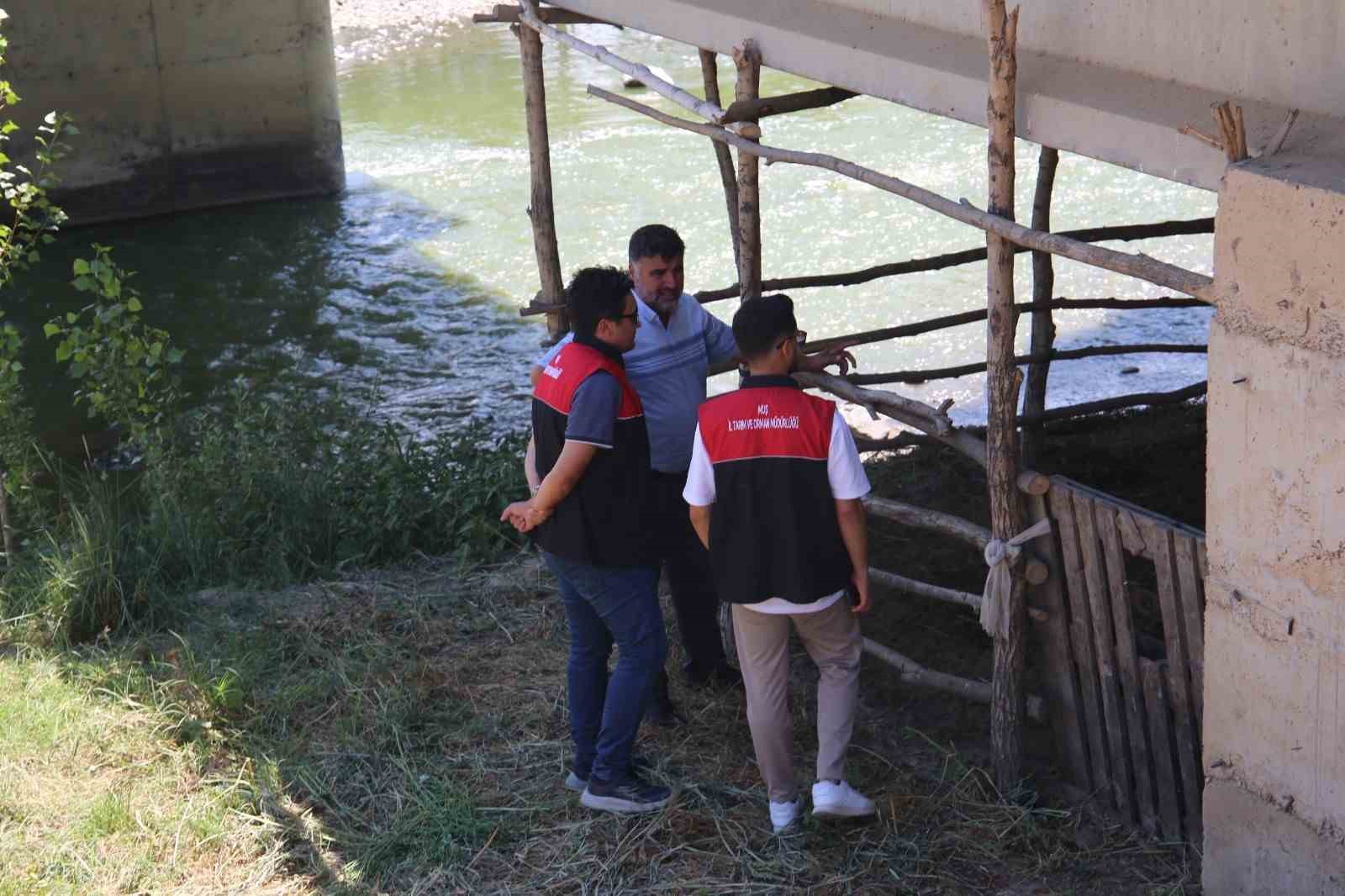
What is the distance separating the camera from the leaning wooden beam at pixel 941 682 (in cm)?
422

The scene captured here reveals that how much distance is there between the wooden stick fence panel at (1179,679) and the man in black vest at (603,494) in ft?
4.06

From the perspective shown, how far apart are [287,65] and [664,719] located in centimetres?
1124

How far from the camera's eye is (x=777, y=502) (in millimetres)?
3697

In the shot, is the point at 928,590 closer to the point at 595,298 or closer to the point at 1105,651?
the point at 1105,651

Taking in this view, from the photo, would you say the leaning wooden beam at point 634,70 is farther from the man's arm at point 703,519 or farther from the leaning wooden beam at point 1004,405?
the man's arm at point 703,519

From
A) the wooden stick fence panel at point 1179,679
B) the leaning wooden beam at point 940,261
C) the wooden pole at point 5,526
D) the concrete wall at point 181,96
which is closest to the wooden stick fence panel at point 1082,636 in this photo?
the wooden stick fence panel at point 1179,679

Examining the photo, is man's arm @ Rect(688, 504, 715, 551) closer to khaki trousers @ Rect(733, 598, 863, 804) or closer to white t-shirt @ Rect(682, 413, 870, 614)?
white t-shirt @ Rect(682, 413, 870, 614)

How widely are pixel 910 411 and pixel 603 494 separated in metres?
0.94

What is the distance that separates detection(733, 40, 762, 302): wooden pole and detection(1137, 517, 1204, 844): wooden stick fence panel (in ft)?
4.57

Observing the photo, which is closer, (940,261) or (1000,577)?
(1000,577)

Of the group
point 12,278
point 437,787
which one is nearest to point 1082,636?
point 437,787

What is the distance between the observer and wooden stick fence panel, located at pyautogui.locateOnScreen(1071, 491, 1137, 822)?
388 cm

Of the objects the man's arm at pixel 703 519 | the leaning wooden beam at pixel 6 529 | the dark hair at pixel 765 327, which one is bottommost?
the leaning wooden beam at pixel 6 529

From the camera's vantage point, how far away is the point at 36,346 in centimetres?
1087
